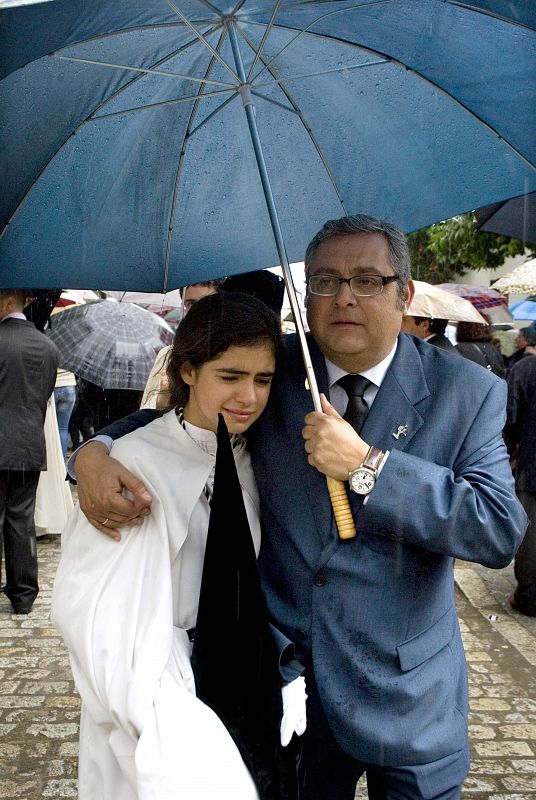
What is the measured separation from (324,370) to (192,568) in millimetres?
731

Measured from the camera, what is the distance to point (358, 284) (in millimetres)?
2771

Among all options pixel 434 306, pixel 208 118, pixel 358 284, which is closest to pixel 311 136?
pixel 208 118

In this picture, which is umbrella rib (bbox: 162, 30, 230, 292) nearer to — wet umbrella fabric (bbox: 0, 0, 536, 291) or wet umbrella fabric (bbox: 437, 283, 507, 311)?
wet umbrella fabric (bbox: 0, 0, 536, 291)

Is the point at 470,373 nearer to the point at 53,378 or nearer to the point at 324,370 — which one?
the point at 324,370

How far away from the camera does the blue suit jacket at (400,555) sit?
7.97 feet

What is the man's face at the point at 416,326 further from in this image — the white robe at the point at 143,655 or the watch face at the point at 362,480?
the watch face at the point at 362,480

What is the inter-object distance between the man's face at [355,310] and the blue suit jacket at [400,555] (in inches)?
4.5

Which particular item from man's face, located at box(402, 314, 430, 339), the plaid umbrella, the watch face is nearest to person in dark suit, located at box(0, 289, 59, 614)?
the plaid umbrella

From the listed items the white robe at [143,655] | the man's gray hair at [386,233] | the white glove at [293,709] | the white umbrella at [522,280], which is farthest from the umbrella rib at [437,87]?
the white umbrella at [522,280]

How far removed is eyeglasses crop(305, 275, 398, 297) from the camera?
109 inches

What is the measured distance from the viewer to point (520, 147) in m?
3.17

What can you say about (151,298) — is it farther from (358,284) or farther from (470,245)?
(470,245)

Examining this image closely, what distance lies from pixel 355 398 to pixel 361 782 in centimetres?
264

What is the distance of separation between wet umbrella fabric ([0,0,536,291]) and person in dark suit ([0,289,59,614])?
3851 millimetres
